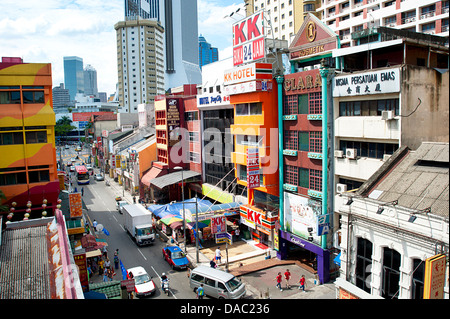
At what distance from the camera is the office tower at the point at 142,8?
173m

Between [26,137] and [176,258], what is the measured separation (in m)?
16.6

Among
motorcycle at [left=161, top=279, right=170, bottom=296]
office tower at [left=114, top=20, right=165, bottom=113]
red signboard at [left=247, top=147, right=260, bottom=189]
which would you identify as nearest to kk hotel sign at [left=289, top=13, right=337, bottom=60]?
red signboard at [left=247, top=147, right=260, bottom=189]

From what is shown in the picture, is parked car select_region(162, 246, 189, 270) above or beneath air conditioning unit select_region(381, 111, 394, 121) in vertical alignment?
beneath

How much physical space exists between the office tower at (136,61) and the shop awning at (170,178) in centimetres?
10074

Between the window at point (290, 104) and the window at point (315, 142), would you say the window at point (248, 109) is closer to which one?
the window at point (290, 104)

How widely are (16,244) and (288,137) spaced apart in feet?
71.3

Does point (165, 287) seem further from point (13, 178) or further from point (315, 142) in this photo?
point (315, 142)

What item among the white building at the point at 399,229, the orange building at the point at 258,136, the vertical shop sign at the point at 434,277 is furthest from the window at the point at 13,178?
the vertical shop sign at the point at 434,277

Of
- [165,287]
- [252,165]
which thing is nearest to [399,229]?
[165,287]

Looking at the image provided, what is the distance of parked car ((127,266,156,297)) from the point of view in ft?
88.3

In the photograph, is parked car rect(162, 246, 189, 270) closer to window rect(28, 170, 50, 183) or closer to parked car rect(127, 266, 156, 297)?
parked car rect(127, 266, 156, 297)

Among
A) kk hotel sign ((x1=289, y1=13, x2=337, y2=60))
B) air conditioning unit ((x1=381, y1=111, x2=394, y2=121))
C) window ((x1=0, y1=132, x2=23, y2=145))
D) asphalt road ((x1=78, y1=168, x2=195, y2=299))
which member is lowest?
asphalt road ((x1=78, y1=168, x2=195, y2=299))

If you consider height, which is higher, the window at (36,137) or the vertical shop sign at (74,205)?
the window at (36,137)

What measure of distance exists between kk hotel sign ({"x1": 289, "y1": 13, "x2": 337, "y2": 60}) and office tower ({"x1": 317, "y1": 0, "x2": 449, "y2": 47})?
28.1 ft
